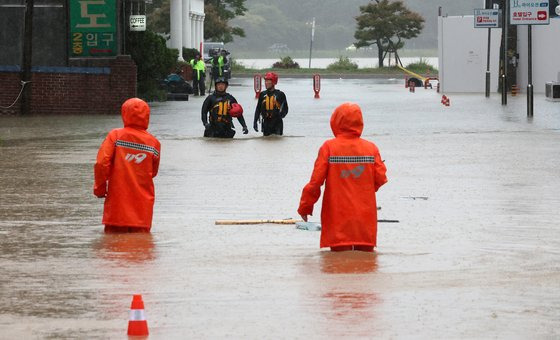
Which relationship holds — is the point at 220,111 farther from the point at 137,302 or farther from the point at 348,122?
the point at 137,302

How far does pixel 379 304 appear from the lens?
10656 mm

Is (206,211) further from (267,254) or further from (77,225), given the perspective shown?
(267,254)

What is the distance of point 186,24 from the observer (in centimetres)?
6856

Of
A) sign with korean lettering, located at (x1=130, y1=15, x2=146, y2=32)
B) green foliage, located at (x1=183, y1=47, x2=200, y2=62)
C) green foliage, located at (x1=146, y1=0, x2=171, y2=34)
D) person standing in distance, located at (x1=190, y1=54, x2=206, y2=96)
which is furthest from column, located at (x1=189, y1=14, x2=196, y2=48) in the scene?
sign with korean lettering, located at (x1=130, y1=15, x2=146, y2=32)

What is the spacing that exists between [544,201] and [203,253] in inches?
218

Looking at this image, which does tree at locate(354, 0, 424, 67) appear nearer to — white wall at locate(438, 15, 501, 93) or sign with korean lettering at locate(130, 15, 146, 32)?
white wall at locate(438, 15, 501, 93)

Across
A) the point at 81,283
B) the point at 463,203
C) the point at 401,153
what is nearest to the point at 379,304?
the point at 81,283

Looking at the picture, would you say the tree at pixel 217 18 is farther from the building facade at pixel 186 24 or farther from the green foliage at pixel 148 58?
the green foliage at pixel 148 58

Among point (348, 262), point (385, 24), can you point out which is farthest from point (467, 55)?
point (348, 262)

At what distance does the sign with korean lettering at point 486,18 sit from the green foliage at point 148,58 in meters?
11.3

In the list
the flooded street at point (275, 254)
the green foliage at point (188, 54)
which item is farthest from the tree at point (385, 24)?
the flooded street at point (275, 254)

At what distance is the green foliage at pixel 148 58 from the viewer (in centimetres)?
4331

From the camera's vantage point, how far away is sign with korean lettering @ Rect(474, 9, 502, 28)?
5194cm

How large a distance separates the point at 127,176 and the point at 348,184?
2.66m
